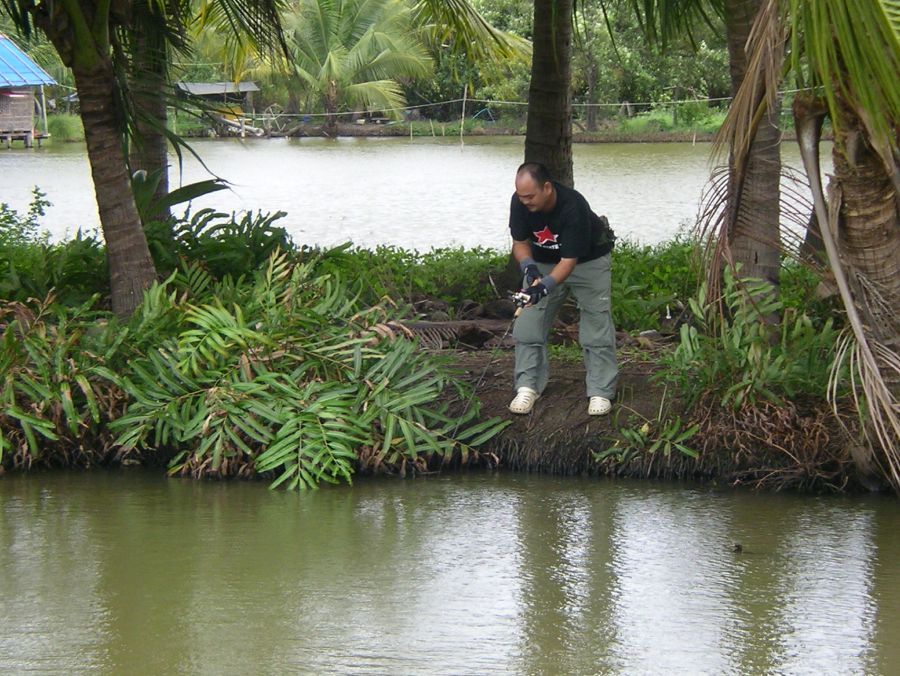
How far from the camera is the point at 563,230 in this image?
6.68 m

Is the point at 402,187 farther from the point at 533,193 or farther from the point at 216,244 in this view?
the point at 533,193

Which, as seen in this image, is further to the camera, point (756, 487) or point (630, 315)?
point (630, 315)

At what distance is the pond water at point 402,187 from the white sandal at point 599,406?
6014 millimetres

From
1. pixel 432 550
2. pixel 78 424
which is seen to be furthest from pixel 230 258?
pixel 432 550

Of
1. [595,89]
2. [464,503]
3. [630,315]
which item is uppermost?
[595,89]

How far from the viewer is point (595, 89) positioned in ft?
124

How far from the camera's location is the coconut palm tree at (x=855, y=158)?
472cm

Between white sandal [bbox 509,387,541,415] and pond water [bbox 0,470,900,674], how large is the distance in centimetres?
39

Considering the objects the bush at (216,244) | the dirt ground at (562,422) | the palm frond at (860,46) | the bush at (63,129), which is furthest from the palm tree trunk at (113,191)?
the bush at (63,129)

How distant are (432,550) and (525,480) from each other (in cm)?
128

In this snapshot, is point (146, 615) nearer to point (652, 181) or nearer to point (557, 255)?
point (557, 255)

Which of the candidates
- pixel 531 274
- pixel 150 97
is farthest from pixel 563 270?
pixel 150 97

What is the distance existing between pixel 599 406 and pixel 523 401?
1.38ft

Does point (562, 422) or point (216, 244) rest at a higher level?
point (216, 244)
